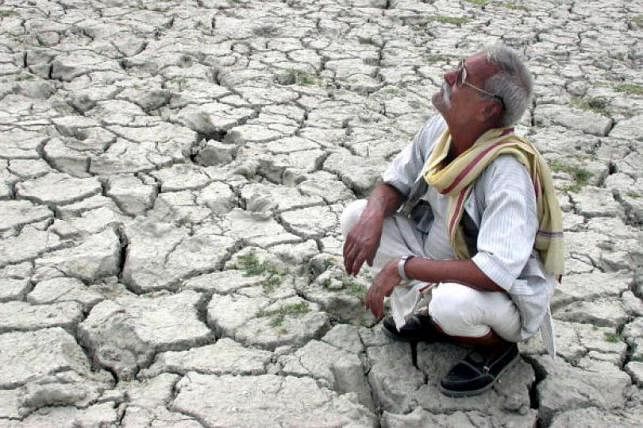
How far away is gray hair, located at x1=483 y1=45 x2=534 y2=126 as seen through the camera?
7.36ft

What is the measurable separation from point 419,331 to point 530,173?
0.67 metres

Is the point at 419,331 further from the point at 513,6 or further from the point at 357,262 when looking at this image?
the point at 513,6

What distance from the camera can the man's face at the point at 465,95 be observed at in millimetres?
2260

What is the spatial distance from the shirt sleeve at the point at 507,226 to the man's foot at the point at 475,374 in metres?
0.34

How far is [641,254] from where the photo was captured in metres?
3.29

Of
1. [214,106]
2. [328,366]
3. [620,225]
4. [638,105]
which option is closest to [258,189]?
[214,106]

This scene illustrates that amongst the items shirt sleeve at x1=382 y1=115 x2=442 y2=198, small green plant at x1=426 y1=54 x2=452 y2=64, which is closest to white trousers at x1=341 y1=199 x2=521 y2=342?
shirt sleeve at x1=382 y1=115 x2=442 y2=198

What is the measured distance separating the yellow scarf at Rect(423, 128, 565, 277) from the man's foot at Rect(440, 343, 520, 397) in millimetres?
322

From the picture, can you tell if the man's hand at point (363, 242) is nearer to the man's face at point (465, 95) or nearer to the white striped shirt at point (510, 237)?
the white striped shirt at point (510, 237)

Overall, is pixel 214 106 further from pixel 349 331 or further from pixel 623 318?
pixel 623 318

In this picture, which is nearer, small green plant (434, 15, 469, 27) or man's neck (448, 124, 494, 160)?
man's neck (448, 124, 494, 160)

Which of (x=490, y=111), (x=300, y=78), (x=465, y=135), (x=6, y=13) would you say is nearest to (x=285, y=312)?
(x=465, y=135)

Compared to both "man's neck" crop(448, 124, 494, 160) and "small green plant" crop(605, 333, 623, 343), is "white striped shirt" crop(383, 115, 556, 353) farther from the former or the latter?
"small green plant" crop(605, 333, 623, 343)

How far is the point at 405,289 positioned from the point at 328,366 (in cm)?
34
